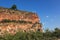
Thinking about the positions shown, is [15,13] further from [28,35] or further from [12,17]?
[28,35]

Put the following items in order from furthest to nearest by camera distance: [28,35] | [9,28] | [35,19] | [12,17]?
[35,19] < [12,17] < [9,28] < [28,35]

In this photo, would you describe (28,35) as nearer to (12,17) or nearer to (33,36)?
(33,36)

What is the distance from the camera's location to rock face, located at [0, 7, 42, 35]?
3198cm

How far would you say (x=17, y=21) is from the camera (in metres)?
34.8

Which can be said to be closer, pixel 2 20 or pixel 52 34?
pixel 52 34

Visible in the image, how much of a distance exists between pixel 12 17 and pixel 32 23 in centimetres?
375

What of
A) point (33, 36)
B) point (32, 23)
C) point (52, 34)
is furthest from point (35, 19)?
point (33, 36)

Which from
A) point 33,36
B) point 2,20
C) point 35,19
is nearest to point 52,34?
point 33,36

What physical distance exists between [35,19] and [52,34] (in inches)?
511

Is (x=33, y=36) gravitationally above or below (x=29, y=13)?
below

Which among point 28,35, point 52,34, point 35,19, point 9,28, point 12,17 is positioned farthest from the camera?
point 35,19

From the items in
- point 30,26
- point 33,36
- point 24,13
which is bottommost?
point 33,36

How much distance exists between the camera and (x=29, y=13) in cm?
3697

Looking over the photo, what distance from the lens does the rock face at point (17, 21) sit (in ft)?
105
